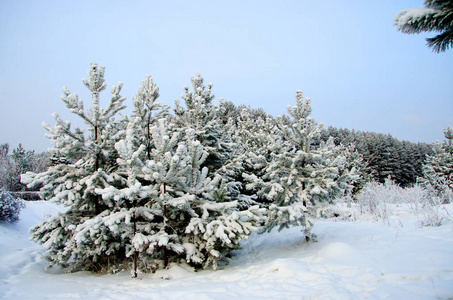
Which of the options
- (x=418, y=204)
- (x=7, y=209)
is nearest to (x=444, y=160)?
(x=418, y=204)

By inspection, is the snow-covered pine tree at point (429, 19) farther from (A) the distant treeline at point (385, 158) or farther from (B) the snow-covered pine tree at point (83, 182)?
(A) the distant treeline at point (385, 158)

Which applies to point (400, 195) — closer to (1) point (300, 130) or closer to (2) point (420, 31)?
(1) point (300, 130)

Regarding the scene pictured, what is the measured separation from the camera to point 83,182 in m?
5.67

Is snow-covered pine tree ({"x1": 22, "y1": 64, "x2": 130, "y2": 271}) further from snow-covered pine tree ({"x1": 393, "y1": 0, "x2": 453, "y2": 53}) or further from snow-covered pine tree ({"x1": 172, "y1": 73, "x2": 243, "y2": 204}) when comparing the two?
snow-covered pine tree ({"x1": 393, "y1": 0, "x2": 453, "y2": 53})

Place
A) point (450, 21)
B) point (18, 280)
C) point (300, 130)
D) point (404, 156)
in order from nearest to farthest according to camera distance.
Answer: point (450, 21) < point (18, 280) < point (300, 130) < point (404, 156)

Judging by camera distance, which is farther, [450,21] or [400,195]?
[400,195]

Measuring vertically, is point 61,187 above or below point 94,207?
above

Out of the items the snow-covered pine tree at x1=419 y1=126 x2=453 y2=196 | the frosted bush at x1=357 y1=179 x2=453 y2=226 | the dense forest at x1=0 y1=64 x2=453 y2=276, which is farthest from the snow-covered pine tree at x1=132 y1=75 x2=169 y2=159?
the snow-covered pine tree at x1=419 y1=126 x2=453 y2=196

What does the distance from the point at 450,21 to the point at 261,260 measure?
5692 mm

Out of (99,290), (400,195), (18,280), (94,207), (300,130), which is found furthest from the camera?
(400,195)

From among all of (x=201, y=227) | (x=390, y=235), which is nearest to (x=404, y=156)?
(x=390, y=235)

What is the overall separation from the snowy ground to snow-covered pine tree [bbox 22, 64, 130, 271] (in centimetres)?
57

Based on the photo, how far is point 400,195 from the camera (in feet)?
41.7

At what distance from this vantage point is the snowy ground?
3.77 m
